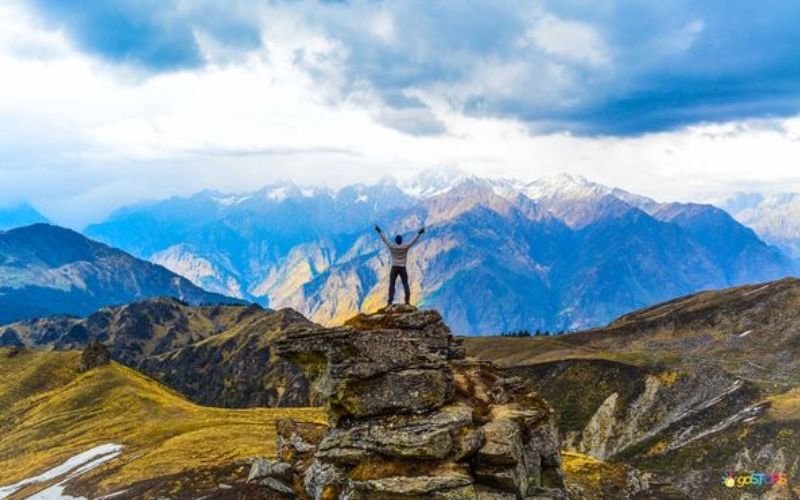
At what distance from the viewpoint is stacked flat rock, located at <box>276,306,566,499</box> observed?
3819cm

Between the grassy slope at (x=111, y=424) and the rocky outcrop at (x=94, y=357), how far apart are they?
3842 millimetres

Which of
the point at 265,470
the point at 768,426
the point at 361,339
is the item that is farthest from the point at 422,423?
the point at 768,426

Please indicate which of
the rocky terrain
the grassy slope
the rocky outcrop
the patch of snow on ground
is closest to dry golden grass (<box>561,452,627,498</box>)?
the rocky terrain

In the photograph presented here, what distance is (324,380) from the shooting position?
44.1 metres

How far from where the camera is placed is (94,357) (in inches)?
6599

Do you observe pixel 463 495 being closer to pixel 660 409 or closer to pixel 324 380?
pixel 324 380

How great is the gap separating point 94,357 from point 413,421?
154114mm

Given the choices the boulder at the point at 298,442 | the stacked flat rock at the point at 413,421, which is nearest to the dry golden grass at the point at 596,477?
the stacked flat rock at the point at 413,421

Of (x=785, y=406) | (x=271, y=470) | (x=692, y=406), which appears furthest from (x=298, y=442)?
(x=692, y=406)

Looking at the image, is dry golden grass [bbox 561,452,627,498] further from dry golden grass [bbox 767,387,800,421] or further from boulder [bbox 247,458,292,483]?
dry golden grass [bbox 767,387,800,421]

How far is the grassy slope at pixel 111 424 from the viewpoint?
228 ft

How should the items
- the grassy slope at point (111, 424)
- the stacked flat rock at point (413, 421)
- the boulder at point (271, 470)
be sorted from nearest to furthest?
1. the stacked flat rock at point (413, 421)
2. the boulder at point (271, 470)
3. the grassy slope at point (111, 424)

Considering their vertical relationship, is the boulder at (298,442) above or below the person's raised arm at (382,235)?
below

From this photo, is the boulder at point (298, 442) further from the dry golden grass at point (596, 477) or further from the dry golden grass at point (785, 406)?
the dry golden grass at point (785, 406)
